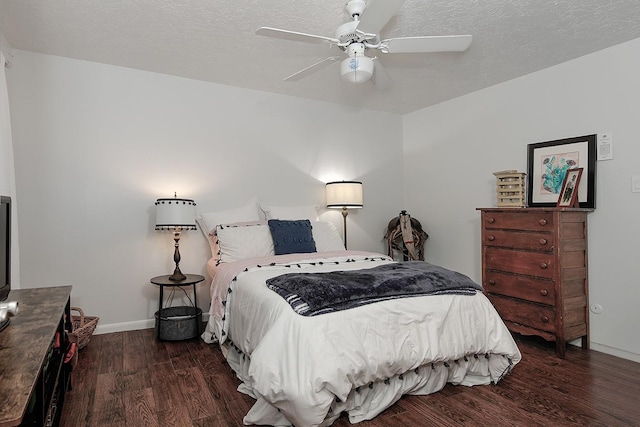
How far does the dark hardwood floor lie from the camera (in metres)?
2.04

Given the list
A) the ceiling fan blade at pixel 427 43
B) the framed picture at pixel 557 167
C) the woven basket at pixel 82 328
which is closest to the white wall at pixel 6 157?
the woven basket at pixel 82 328

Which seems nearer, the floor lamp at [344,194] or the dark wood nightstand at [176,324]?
the dark wood nightstand at [176,324]

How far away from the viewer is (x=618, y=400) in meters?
2.25

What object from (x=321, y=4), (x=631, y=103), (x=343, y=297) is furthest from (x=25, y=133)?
(x=631, y=103)

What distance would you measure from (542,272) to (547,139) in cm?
128

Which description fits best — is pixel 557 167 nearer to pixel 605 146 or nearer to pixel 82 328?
pixel 605 146

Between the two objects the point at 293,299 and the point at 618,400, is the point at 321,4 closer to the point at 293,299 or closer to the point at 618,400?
the point at 293,299

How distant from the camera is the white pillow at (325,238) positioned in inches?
149

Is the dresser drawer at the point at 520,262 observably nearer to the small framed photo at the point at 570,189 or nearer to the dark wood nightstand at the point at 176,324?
the small framed photo at the point at 570,189

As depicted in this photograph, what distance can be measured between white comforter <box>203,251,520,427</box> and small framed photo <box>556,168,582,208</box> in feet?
4.53

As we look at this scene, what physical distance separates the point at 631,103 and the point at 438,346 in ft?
8.08

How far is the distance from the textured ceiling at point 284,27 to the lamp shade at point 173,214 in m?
1.25

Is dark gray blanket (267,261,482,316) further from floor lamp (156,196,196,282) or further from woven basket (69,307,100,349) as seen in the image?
woven basket (69,307,100,349)

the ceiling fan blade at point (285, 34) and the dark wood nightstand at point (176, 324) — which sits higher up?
the ceiling fan blade at point (285, 34)
